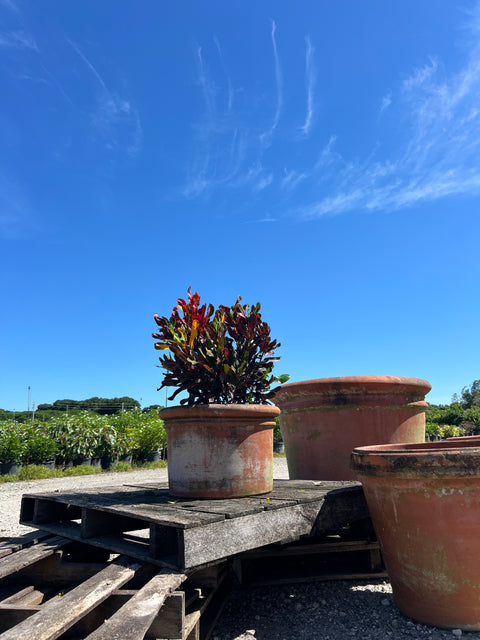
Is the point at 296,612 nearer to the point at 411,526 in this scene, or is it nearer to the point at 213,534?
the point at 411,526

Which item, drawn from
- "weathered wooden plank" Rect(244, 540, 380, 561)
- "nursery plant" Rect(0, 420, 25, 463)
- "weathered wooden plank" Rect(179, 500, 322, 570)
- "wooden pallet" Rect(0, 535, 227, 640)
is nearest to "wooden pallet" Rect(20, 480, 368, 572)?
"weathered wooden plank" Rect(179, 500, 322, 570)

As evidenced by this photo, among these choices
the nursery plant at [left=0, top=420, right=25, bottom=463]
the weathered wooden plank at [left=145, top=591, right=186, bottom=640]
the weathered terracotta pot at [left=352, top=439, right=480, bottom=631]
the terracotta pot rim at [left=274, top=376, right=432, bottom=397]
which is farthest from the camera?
the nursery plant at [left=0, top=420, right=25, bottom=463]

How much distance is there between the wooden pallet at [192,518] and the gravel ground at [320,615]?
43 cm

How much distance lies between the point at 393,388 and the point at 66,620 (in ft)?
8.03

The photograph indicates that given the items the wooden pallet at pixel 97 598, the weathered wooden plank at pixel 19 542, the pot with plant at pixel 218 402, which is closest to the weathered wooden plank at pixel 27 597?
the wooden pallet at pixel 97 598

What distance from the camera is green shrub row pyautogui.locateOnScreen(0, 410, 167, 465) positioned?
1008 cm

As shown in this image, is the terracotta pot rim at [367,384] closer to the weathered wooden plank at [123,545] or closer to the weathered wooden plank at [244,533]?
the weathered wooden plank at [244,533]

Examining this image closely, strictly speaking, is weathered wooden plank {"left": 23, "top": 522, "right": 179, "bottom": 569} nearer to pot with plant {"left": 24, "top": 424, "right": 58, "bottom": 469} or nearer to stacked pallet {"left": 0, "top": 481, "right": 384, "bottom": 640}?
stacked pallet {"left": 0, "top": 481, "right": 384, "bottom": 640}

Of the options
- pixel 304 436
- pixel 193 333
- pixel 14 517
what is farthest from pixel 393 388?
pixel 14 517

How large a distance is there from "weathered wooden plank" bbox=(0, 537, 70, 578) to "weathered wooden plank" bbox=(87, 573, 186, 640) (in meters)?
0.86

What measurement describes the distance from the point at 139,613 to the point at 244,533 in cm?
57

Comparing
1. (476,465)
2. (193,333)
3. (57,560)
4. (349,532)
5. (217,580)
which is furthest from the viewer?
(349,532)

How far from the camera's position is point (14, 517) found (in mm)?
5195

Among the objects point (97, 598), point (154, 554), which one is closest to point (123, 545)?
point (154, 554)
